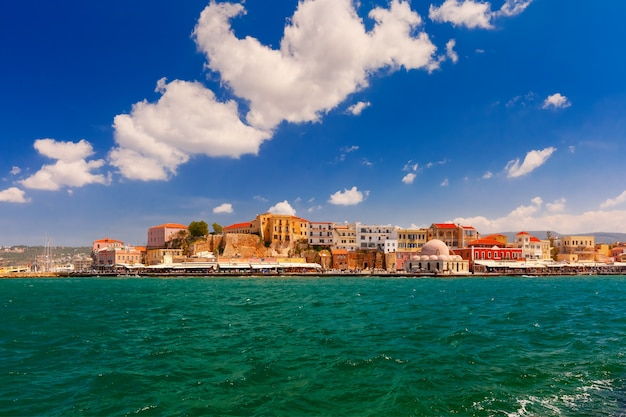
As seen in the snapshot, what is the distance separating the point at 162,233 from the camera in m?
108

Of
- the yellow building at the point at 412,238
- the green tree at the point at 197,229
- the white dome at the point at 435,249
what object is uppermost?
the green tree at the point at 197,229

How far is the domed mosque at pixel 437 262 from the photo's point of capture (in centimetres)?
7975

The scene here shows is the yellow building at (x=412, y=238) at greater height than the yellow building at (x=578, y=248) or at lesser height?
greater

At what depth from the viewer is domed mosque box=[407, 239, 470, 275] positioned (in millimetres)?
79750

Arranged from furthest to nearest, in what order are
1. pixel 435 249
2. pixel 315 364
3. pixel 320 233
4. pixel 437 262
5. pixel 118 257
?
pixel 320 233
pixel 118 257
pixel 435 249
pixel 437 262
pixel 315 364

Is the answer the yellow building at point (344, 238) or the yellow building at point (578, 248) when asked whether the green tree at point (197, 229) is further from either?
the yellow building at point (578, 248)

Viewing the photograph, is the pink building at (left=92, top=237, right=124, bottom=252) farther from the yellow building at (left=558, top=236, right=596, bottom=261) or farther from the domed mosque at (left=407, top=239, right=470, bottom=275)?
the yellow building at (left=558, top=236, right=596, bottom=261)

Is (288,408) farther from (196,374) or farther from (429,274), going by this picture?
(429,274)

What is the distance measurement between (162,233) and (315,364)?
100806mm

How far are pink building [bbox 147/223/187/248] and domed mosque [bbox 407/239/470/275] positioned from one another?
189 ft

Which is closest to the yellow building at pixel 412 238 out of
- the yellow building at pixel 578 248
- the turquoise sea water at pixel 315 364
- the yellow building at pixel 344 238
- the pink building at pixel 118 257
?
the yellow building at pixel 344 238

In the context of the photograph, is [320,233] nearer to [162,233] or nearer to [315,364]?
[162,233]

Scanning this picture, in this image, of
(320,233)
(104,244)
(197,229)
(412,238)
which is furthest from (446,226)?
(104,244)

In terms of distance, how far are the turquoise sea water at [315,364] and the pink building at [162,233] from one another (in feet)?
271
